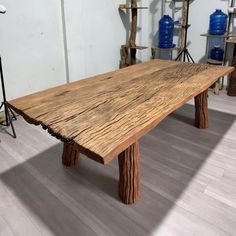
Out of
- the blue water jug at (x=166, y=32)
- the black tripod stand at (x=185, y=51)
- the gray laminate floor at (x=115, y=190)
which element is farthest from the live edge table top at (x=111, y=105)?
the blue water jug at (x=166, y=32)

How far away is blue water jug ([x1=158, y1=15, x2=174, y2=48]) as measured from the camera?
3488 mm

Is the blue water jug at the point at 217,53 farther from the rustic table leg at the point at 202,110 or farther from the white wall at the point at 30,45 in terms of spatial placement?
the white wall at the point at 30,45

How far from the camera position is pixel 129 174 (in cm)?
136

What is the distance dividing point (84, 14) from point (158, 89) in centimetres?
178

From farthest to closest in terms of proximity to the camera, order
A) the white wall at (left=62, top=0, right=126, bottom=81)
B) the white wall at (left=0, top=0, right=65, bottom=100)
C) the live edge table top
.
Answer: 1. the white wall at (left=62, top=0, right=126, bottom=81)
2. the white wall at (left=0, top=0, right=65, bottom=100)
3. the live edge table top

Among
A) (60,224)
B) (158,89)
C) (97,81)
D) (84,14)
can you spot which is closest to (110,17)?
(84,14)

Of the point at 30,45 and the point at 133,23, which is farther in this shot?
the point at 133,23

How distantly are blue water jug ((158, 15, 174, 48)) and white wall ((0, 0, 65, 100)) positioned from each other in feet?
4.90

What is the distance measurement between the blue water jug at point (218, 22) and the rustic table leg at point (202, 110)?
4.42 feet

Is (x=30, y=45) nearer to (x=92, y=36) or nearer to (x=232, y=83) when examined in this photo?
(x=92, y=36)

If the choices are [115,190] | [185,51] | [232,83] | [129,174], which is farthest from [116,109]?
[185,51]

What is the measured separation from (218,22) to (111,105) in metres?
2.41

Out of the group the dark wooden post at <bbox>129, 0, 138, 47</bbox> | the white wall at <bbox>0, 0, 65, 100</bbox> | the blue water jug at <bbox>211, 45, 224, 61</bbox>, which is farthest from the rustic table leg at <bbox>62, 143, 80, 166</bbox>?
the blue water jug at <bbox>211, 45, 224, 61</bbox>

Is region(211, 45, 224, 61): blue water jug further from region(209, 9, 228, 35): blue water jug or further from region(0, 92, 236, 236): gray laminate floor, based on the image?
region(0, 92, 236, 236): gray laminate floor
